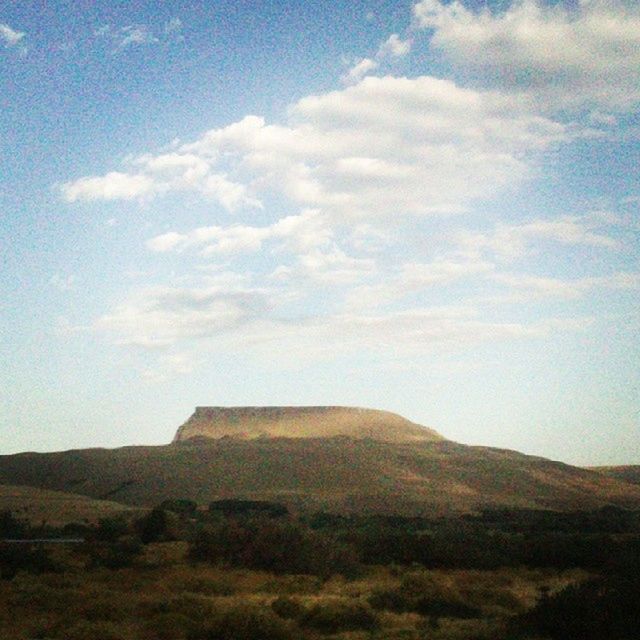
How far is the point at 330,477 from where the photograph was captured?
75.4m

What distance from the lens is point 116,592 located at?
18.9 m

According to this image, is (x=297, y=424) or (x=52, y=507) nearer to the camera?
(x=52, y=507)

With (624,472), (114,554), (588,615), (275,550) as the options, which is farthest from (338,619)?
(624,472)

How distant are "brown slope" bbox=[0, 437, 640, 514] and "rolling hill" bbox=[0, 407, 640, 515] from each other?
0.11 meters

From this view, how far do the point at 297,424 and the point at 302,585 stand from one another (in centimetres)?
11962

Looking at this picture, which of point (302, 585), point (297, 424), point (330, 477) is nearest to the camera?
point (302, 585)

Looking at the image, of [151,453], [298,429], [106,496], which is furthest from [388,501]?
[298,429]

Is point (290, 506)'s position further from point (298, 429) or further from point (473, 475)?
point (298, 429)

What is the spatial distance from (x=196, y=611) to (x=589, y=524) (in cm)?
3809

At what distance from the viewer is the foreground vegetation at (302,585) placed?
14.0 metres

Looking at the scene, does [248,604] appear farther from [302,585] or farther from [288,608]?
[302,585]

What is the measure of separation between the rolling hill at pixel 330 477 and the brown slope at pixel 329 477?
0.36 ft

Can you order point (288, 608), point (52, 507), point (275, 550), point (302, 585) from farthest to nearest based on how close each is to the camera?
point (52, 507)
point (275, 550)
point (302, 585)
point (288, 608)

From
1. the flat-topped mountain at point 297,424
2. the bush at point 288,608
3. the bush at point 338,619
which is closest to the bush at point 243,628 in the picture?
the bush at point 338,619
